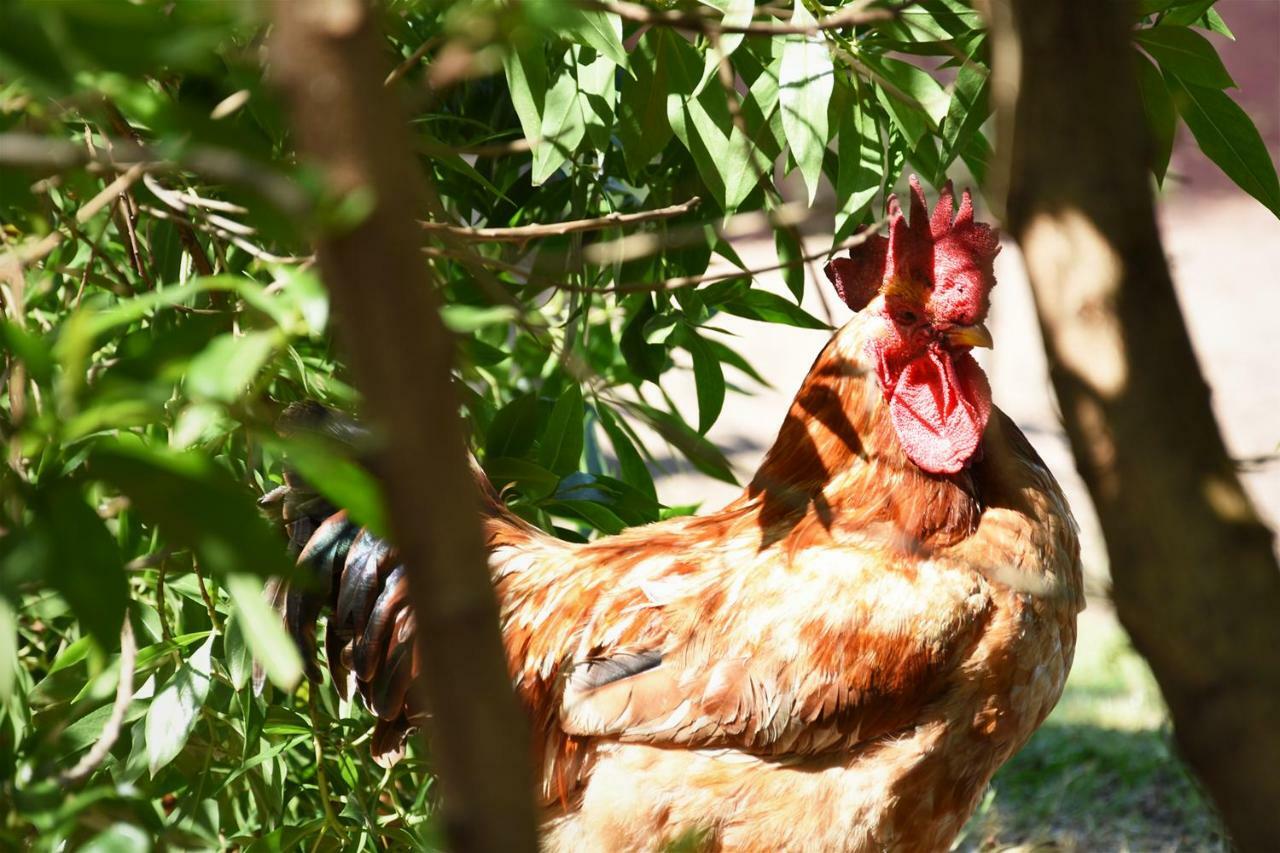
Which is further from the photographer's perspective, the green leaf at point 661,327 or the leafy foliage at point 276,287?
the green leaf at point 661,327

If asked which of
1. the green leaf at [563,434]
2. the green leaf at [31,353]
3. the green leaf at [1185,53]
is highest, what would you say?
the green leaf at [1185,53]

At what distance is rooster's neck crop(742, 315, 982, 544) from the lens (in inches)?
80.4

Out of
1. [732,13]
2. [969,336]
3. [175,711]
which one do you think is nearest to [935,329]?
[969,336]

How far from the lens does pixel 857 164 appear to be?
179cm

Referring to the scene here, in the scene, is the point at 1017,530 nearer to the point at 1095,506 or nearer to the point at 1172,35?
the point at 1172,35

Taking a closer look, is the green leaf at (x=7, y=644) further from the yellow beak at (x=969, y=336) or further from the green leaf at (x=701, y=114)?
the yellow beak at (x=969, y=336)

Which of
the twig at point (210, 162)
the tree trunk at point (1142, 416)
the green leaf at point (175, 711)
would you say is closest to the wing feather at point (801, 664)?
the green leaf at point (175, 711)

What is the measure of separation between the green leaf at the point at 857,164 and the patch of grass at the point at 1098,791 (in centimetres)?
175

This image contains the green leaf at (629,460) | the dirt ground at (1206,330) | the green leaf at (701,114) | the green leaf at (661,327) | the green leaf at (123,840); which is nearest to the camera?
Result: the green leaf at (123,840)

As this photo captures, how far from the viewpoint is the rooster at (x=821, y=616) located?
188 cm

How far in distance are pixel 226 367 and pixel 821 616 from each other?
1473 millimetres

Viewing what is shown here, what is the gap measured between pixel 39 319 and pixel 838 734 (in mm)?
1564

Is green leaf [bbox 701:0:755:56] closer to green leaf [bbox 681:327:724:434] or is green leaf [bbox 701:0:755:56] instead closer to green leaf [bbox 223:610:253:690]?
green leaf [bbox 681:327:724:434]

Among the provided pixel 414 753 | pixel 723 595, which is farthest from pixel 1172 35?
pixel 414 753
